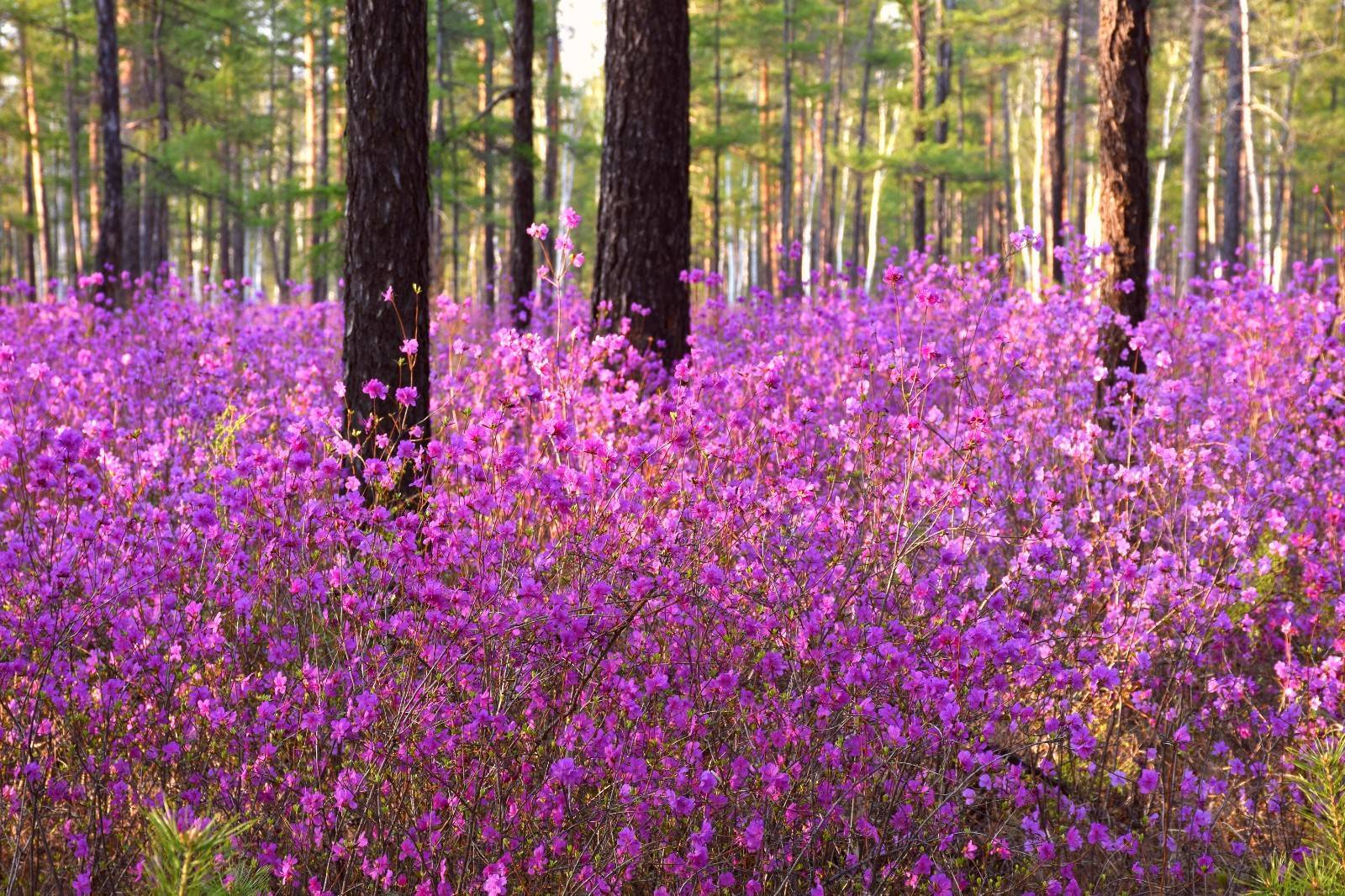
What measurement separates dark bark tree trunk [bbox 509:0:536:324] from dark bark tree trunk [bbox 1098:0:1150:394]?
6413 mm

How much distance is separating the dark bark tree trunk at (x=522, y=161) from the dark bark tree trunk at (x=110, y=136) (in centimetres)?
581

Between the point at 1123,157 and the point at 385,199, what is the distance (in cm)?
475

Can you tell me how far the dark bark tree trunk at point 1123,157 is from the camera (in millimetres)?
6930

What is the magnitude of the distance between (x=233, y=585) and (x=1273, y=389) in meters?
5.89

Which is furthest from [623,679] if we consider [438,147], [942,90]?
[942,90]

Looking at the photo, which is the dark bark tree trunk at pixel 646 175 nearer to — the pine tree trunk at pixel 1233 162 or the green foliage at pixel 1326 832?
the green foliage at pixel 1326 832

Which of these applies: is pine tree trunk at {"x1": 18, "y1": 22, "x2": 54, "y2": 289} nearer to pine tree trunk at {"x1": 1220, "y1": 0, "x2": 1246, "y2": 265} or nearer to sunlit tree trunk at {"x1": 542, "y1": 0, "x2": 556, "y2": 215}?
sunlit tree trunk at {"x1": 542, "y1": 0, "x2": 556, "y2": 215}

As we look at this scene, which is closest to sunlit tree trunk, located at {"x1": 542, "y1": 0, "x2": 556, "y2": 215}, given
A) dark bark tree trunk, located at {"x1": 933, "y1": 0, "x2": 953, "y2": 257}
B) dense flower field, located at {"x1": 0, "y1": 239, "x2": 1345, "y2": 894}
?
dark bark tree trunk, located at {"x1": 933, "y1": 0, "x2": 953, "y2": 257}

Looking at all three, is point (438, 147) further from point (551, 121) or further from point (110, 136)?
point (551, 121)

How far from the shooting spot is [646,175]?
7.14 meters

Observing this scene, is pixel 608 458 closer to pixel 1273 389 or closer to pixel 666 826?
pixel 666 826

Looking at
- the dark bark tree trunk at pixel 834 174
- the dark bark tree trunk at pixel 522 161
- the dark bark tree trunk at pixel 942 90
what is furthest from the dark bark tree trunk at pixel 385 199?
the dark bark tree trunk at pixel 834 174

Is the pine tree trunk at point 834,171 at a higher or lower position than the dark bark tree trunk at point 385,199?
higher

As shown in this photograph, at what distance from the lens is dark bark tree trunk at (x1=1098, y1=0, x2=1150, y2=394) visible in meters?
6.93
